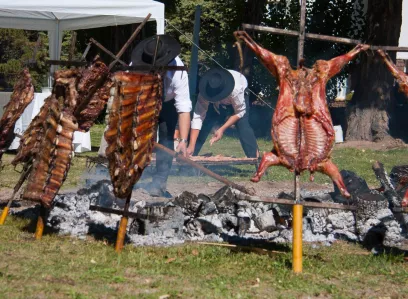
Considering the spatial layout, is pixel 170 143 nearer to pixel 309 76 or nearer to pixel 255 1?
pixel 309 76

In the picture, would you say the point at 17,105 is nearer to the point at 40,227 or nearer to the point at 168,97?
the point at 40,227

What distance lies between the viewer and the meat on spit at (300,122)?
652cm

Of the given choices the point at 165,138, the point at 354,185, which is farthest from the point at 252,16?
the point at 354,185

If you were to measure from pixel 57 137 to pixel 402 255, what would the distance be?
11.5 feet

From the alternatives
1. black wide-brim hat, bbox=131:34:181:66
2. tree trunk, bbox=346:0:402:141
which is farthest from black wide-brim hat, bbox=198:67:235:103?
tree trunk, bbox=346:0:402:141

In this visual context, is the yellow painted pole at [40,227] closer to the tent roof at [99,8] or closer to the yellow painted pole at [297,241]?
the yellow painted pole at [297,241]

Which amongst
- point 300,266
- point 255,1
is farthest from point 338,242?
point 255,1

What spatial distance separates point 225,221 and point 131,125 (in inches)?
82.3

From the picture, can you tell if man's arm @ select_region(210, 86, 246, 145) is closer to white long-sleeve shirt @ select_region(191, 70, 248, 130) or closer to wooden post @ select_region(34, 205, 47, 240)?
→ white long-sleeve shirt @ select_region(191, 70, 248, 130)

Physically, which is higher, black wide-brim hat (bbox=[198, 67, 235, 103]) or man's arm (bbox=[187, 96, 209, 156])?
black wide-brim hat (bbox=[198, 67, 235, 103])

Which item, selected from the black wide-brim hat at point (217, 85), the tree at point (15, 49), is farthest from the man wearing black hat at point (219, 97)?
the tree at point (15, 49)

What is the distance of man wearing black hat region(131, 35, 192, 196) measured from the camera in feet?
30.5

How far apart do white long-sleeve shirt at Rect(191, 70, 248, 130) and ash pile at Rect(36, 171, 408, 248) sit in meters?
4.00

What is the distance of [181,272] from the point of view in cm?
632
